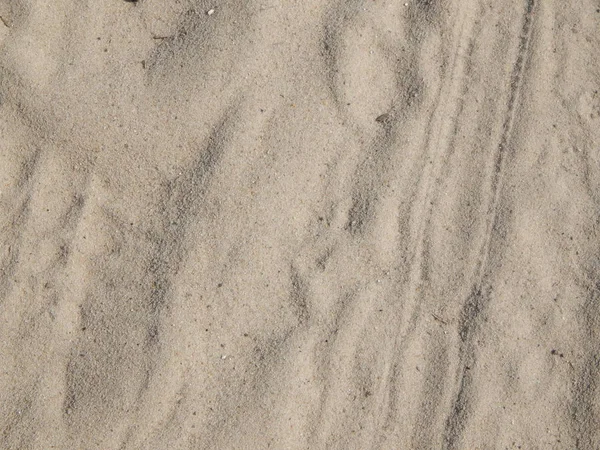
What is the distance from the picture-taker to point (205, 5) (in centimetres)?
271

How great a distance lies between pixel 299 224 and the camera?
2.58m

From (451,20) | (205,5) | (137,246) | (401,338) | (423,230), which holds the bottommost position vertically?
(401,338)

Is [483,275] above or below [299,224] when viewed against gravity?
below

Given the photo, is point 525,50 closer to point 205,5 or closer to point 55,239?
point 205,5

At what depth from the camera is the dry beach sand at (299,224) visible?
97.6 inches

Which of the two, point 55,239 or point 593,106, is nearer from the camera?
point 55,239

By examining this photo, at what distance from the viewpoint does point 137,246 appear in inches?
101

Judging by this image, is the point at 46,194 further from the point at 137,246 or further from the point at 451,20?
the point at 451,20

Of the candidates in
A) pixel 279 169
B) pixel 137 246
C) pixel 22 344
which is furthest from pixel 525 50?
pixel 22 344

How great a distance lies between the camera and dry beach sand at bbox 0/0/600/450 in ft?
8.13

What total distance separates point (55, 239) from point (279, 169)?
2.62 ft

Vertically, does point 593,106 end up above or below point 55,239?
below

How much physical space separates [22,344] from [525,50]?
6.72ft

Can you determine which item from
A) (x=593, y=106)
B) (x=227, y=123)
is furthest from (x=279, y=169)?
(x=593, y=106)
